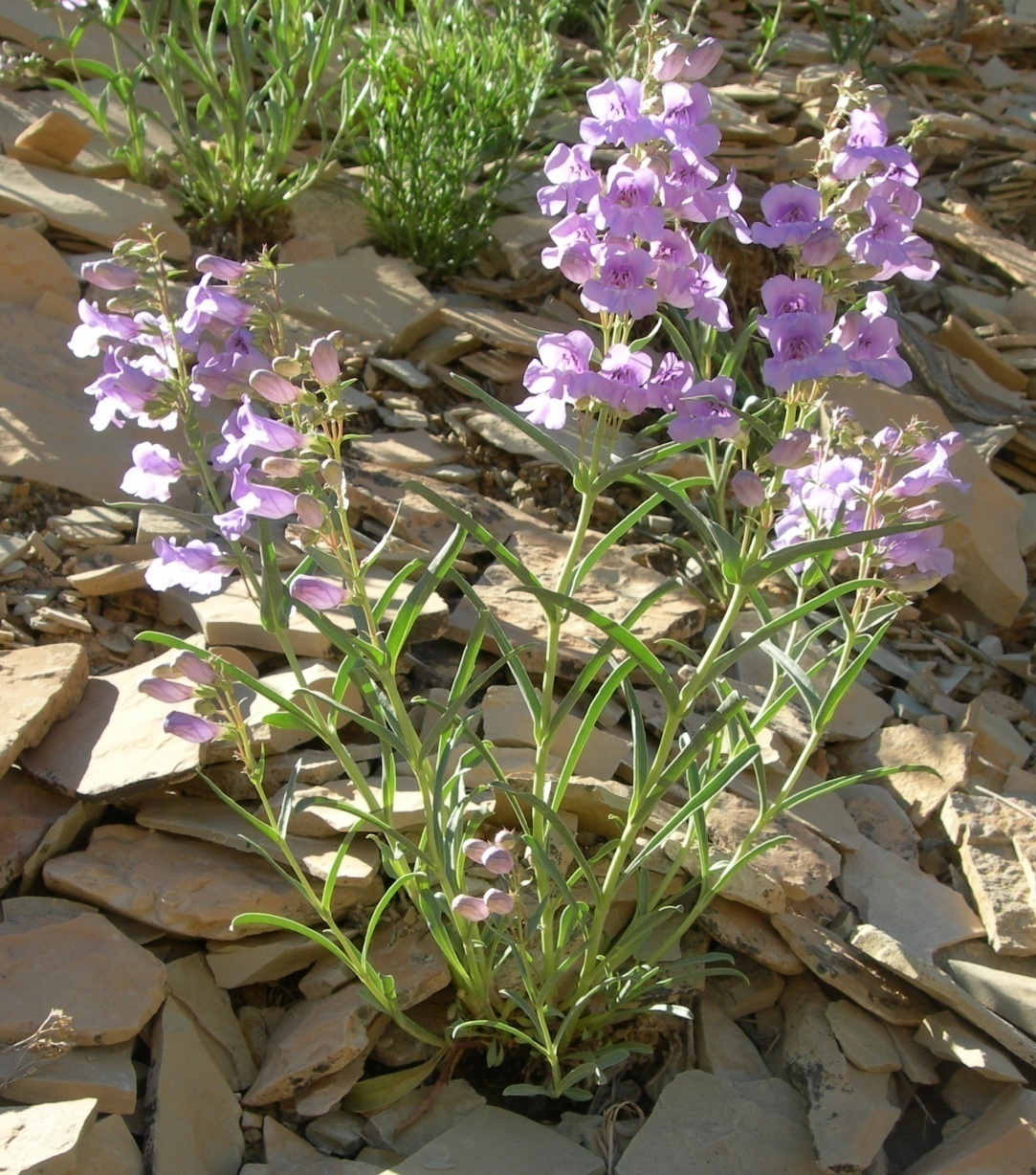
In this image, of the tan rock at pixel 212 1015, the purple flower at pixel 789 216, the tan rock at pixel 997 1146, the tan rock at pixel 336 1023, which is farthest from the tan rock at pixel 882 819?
the purple flower at pixel 789 216

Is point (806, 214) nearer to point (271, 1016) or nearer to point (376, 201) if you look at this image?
point (271, 1016)

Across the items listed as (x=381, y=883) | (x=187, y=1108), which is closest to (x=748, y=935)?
(x=381, y=883)

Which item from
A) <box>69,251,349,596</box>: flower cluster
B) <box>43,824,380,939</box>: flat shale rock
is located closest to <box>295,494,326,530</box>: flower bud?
<box>69,251,349,596</box>: flower cluster

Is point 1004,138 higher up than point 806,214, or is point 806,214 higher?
point 806,214

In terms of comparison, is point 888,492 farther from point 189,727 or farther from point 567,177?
point 189,727

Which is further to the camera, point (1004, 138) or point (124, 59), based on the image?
point (1004, 138)

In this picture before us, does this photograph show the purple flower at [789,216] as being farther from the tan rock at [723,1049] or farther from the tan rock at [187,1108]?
the tan rock at [187,1108]

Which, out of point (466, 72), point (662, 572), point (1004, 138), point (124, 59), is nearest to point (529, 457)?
point (662, 572)

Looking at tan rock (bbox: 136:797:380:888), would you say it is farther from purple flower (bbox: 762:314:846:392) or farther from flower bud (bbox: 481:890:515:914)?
purple flower (bbox: 762:314:846:392)
